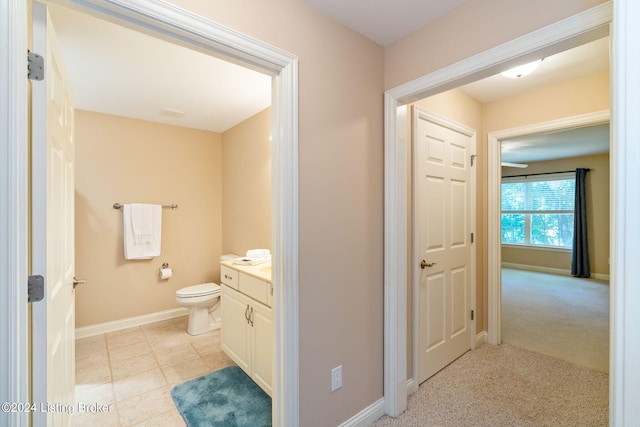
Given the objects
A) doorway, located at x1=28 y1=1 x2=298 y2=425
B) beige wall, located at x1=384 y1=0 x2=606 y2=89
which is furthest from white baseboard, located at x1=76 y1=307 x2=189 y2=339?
beige wall, located at x1=384 y1=0 x2=606 y2=89

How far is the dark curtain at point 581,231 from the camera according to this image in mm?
5500

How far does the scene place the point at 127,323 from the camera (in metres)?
3.19

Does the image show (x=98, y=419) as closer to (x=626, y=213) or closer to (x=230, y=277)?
(x=230, y=277)

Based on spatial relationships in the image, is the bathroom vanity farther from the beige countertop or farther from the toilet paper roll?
the toilet paper roll

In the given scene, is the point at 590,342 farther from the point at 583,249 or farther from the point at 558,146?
the point at 583,249

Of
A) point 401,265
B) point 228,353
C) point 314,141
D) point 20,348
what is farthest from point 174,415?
point 314,141

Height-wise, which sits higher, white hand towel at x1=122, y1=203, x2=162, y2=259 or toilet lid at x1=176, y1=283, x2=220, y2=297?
white hand towel at x1=122, y1=203, x2=162, y2=259

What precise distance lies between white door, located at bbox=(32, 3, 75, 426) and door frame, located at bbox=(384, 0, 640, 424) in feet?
5.32

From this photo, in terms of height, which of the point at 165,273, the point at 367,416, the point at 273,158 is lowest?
the point at 367,416

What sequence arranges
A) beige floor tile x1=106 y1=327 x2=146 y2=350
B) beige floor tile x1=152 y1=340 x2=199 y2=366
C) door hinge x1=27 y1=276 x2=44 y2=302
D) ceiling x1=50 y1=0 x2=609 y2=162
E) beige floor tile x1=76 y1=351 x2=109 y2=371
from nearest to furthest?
door hinge x1=27 y1=276 x2=44 y2=302
ceiling x1=50 y1=0 x2=609 y2=162
beige floor tile x1=76 y1=351 x2=109 y2=371
beige floor tile x1=152 y1=340 x2=199 y2=366
beige floor tile x1=106 y1=327 x2=146 y2=350

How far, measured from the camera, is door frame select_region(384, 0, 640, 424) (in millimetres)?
742

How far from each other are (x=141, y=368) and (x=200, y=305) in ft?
2.42

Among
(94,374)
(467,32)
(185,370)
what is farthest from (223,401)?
(467,32)

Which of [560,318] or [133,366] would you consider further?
[560,318]
